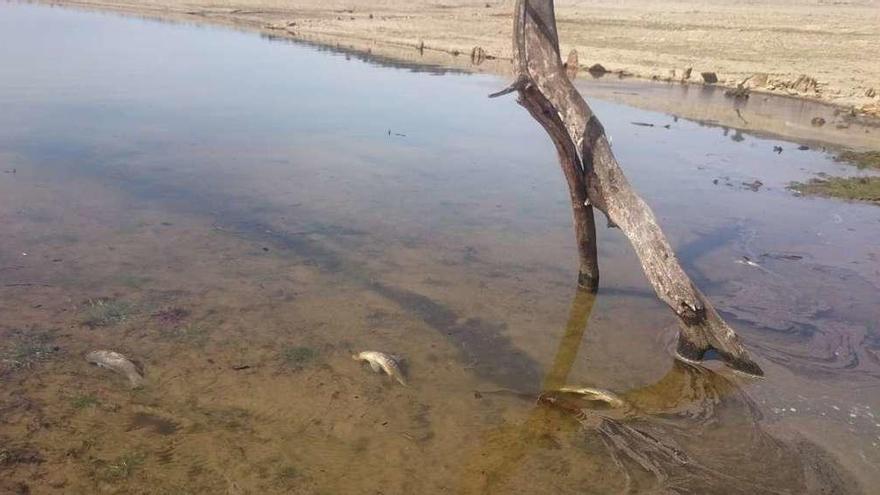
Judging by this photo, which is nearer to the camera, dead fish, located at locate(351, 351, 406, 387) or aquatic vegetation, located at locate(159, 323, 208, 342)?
dead fish, located at locate(351, 351, 406, 387)

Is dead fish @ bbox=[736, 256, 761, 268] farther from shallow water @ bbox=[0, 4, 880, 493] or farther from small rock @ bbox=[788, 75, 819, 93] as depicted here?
small rock @ bbox=[788, 75, 819, 93]

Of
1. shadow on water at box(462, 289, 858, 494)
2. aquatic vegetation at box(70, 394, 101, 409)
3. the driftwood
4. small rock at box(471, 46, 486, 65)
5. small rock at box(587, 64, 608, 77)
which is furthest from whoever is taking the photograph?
small rock at box(471, 46, 486, 65)

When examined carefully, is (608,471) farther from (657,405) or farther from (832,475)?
(832,475)

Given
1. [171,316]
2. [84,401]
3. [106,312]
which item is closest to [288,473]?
[84,401]

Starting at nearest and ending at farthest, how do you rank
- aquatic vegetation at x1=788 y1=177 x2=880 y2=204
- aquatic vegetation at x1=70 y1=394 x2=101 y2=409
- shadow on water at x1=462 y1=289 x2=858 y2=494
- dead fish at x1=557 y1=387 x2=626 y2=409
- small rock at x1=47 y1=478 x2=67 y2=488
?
small rock at x1=47 y1=478 x2=67 y2=488, shadow on water at x1=462 y1=289 x2=858 y2=494, aquatic vegetation at x1=70 y1=394 x2=101 y2=409, dead fish at x1=557 y1=387 x2=626 y2=409, aquatic vegetation at x1=788 y1=177 x2=880 y2=204

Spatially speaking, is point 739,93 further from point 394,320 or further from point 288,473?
point 288,473

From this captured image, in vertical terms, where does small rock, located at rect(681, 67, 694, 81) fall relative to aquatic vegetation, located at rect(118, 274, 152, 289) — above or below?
above

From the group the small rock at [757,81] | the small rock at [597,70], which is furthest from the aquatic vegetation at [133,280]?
the small rock at [597,70]

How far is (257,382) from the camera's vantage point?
18.7 ft

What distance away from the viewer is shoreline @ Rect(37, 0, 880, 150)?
17.7 meters

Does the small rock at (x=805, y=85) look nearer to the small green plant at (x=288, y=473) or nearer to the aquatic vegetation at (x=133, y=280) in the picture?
the aquatic vegetation at (x=133, y=280)

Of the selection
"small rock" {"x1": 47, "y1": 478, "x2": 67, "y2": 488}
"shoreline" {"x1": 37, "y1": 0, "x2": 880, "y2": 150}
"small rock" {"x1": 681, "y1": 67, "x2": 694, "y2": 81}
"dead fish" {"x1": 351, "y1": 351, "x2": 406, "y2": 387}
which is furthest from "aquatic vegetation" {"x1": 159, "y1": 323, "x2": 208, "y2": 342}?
"small rock" {"x1": 681, "y1": 67, "x2": 694, "y2": 81}

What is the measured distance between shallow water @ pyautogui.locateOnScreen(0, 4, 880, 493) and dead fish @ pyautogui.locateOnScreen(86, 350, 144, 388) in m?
0.08

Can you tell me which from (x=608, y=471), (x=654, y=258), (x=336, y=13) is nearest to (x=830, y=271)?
(x=654, y=258)
